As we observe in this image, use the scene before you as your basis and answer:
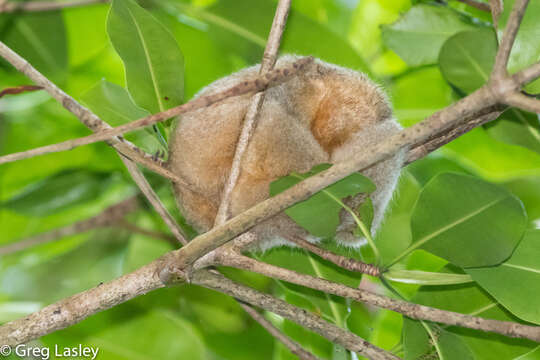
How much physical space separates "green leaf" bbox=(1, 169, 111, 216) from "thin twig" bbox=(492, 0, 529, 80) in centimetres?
242

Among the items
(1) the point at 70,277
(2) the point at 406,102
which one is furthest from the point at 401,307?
(1) the point at 70,277

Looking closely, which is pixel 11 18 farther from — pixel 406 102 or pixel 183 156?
pixel 406 102

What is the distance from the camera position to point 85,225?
3.10 m

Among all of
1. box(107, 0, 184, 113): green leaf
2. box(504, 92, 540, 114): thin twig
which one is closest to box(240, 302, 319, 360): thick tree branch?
box(107, 0, 184, 113): green leaf

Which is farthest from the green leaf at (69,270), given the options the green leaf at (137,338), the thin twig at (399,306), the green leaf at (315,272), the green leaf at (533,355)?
the green leaf at (533,355)

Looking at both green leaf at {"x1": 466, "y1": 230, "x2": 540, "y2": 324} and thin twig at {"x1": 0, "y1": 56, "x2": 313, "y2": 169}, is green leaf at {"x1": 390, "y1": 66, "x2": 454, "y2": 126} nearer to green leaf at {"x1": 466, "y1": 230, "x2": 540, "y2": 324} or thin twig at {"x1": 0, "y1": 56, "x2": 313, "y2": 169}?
green leaf at {"x1": 466, "y1": 230, "x2": 540, "y2": 324}

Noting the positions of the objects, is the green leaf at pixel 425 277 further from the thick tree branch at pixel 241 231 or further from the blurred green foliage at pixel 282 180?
the thick tree branch at pixel 241 231

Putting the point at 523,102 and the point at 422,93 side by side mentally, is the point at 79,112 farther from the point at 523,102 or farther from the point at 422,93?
the point at 422,93

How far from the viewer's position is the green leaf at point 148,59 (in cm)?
194

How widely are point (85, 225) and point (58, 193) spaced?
0.78ft

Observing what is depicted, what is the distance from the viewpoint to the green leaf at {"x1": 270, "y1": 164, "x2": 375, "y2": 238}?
5.34ft

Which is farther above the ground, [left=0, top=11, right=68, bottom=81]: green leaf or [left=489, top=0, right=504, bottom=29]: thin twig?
[left=0, top=11, right=68, bottom=81]: green leaf

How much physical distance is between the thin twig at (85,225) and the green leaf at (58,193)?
6.0 inches

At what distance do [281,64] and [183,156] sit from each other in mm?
492
